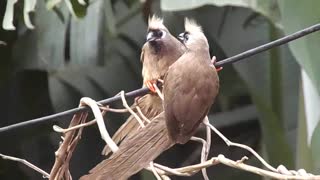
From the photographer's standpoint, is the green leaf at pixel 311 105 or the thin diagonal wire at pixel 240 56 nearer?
the thin diagonal wire at pixel 240 56

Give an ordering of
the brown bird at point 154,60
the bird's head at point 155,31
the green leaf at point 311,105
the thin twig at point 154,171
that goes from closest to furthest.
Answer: the thin twig at point 154,171
the brown bird at point 154,60
the bird's head at point 155,31
the green leaf at point 311,105

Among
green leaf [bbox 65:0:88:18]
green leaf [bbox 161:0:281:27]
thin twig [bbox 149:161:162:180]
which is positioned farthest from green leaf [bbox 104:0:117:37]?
thin twig [bbox 149:161:162:180]

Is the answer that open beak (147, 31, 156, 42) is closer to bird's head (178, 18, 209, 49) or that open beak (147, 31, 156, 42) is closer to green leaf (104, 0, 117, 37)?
bird's head (178, 18, 209, 49)

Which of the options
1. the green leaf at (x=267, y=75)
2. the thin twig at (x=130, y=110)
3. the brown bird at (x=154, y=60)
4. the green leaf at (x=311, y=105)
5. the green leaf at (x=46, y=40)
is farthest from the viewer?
the green leaf at (x=46, y=40)

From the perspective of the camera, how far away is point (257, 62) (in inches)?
90.8

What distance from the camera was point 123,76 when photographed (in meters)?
2.52

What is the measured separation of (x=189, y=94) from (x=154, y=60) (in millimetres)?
448

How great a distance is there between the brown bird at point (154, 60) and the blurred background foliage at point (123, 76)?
610mm

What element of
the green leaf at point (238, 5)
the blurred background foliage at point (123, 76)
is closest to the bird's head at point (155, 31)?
the green leaf at point (238, 5)

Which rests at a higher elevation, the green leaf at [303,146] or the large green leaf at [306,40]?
the large green leaf at [306,40]

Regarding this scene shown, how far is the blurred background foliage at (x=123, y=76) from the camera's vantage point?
2076mm

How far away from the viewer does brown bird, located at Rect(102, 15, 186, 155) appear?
1.02 m

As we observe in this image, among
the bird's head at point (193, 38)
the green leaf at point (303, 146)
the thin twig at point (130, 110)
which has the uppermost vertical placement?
the bird's head at point (193, 38)

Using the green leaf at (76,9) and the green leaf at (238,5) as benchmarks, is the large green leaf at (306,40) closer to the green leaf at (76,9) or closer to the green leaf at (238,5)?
the green leaf at (238,5)
